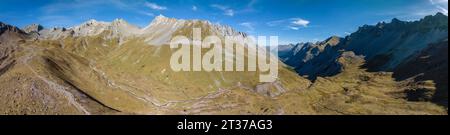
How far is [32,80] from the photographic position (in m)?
172
